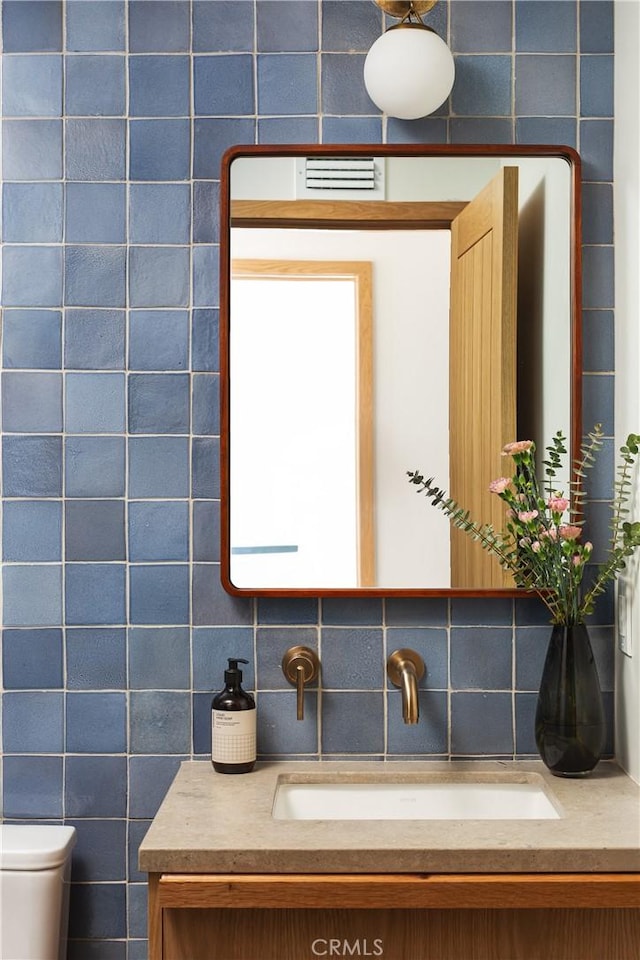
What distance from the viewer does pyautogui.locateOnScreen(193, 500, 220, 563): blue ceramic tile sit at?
163 centimetres

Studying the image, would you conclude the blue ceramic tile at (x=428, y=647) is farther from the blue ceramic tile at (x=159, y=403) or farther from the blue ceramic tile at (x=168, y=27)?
the blue ceramic tile at (x=168, y=27)

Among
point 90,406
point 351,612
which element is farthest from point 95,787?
point 90,406

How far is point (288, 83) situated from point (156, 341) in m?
0.51

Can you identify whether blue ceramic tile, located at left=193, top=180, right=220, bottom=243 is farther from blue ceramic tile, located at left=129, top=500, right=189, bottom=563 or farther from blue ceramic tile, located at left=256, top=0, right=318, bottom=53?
blue ceramic tile, located at left=129, top=500, right=189, bottom=563

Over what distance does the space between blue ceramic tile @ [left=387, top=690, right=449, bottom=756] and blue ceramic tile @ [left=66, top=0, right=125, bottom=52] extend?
1261 mm

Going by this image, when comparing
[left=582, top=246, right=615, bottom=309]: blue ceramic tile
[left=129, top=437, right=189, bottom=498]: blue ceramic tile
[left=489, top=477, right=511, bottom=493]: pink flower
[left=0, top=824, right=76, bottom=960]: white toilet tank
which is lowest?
[left=0, top=824, right=76, bottom=960]: white toilet tank

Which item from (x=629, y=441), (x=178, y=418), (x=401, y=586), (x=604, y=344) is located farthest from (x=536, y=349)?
(x=178, y=418)

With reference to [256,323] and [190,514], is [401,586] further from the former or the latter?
[256,323]

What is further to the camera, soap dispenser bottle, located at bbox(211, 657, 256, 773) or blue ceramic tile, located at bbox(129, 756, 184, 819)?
blue ceramic tile, located at bbox(129, 756, 184, 819)

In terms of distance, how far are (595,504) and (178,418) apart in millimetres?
755

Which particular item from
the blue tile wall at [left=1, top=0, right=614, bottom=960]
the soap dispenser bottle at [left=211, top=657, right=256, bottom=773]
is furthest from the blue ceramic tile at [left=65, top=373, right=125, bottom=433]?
the soap dispenser bottle at [left=211, top=657, right=256, bottom=773]

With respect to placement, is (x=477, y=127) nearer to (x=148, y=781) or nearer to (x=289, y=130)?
(x=289, y=130)

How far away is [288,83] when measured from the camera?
162 centimetres

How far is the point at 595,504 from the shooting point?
1.62 m
